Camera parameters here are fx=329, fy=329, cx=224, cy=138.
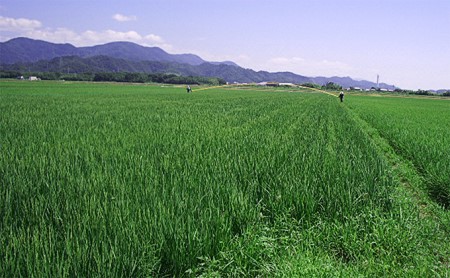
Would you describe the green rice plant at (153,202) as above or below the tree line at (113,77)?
below

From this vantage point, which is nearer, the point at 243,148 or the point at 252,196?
the point at 252,196

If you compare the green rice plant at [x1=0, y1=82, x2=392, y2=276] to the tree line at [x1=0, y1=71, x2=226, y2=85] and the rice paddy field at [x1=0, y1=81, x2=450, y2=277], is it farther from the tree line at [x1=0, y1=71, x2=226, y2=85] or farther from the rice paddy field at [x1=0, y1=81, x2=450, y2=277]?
the tree line at [x1=0, y1=71, x2=226, y2=85]

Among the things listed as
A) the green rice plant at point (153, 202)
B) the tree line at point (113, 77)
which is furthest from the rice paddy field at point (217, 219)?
the tree line at point (113, 77)

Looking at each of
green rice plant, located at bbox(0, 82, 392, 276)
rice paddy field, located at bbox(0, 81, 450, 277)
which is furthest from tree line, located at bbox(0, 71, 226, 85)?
rice paddy field, located at bbox(0, 81, 450, 277)

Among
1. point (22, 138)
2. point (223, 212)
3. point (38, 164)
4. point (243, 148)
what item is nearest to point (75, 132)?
point (22, 138)

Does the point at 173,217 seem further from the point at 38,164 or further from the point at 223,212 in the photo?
the point at 38,164

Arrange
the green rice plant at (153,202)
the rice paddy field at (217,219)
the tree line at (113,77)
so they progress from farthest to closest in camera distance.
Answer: the tree line at (113,77)
the rice paddy field at (217,219)
the green rice plant at (153,202)

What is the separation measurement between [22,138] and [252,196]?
6.25 metres

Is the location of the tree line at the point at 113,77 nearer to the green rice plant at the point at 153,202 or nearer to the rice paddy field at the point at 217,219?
the green rice plant at the point at 153,202

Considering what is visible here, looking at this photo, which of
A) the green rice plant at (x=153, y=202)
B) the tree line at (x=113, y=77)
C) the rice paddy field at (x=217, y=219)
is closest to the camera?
the green rice plant at (x=153, y=202)

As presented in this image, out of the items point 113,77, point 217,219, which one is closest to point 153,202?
point 217,219

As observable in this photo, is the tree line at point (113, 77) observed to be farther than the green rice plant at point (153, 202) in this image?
Yes

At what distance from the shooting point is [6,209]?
3443 mm

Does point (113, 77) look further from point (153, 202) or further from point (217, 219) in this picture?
point (217, 219)
